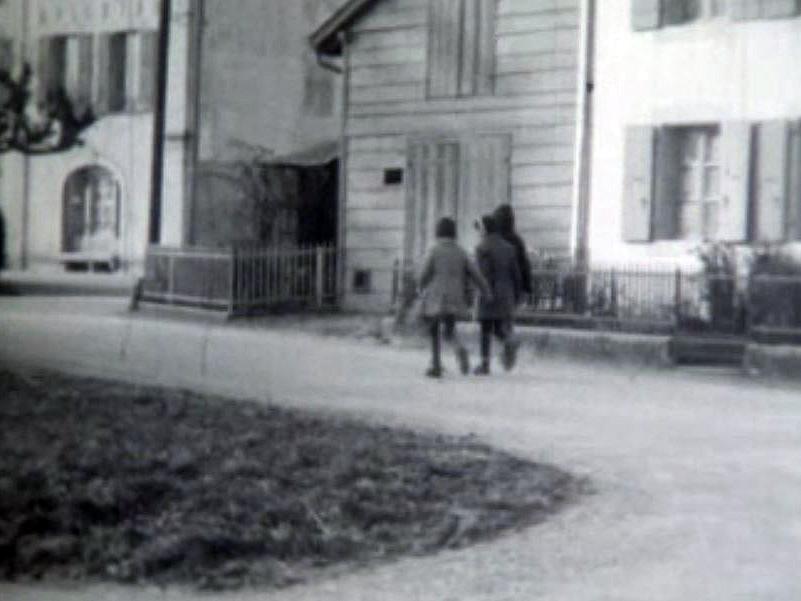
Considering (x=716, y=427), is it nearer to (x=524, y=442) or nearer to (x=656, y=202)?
(x=524, y=442)

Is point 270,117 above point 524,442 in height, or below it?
above

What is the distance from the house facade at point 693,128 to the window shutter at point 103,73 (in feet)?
31.1

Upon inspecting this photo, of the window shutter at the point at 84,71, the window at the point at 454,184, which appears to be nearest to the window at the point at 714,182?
the window at the point at 454,184

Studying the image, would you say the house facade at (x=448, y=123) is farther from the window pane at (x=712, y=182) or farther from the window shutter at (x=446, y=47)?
the window pane at (x=712, y=182)

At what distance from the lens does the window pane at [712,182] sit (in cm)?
1398

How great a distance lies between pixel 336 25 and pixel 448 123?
1.76 m

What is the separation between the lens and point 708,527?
6.11 m

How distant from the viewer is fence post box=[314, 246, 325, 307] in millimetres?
17062

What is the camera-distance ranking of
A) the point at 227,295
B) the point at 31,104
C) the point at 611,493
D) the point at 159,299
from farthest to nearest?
the point at 227,295 → the point at 159,299 → the point at 611,493 → the point at 31,104

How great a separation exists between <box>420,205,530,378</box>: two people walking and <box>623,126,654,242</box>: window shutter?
227 centimetres

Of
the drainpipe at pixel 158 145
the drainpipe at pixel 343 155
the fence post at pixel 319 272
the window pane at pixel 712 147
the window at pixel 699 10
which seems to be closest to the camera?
the drainpipe at pixel 158 145

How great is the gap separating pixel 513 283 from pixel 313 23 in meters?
7.22

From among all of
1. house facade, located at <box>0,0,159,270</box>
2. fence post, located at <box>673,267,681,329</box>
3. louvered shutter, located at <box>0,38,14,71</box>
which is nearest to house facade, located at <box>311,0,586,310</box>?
fence post, located at <box>673,267,681,329</box>

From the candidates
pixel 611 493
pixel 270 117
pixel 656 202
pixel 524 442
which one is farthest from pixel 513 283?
pixel 270 117
